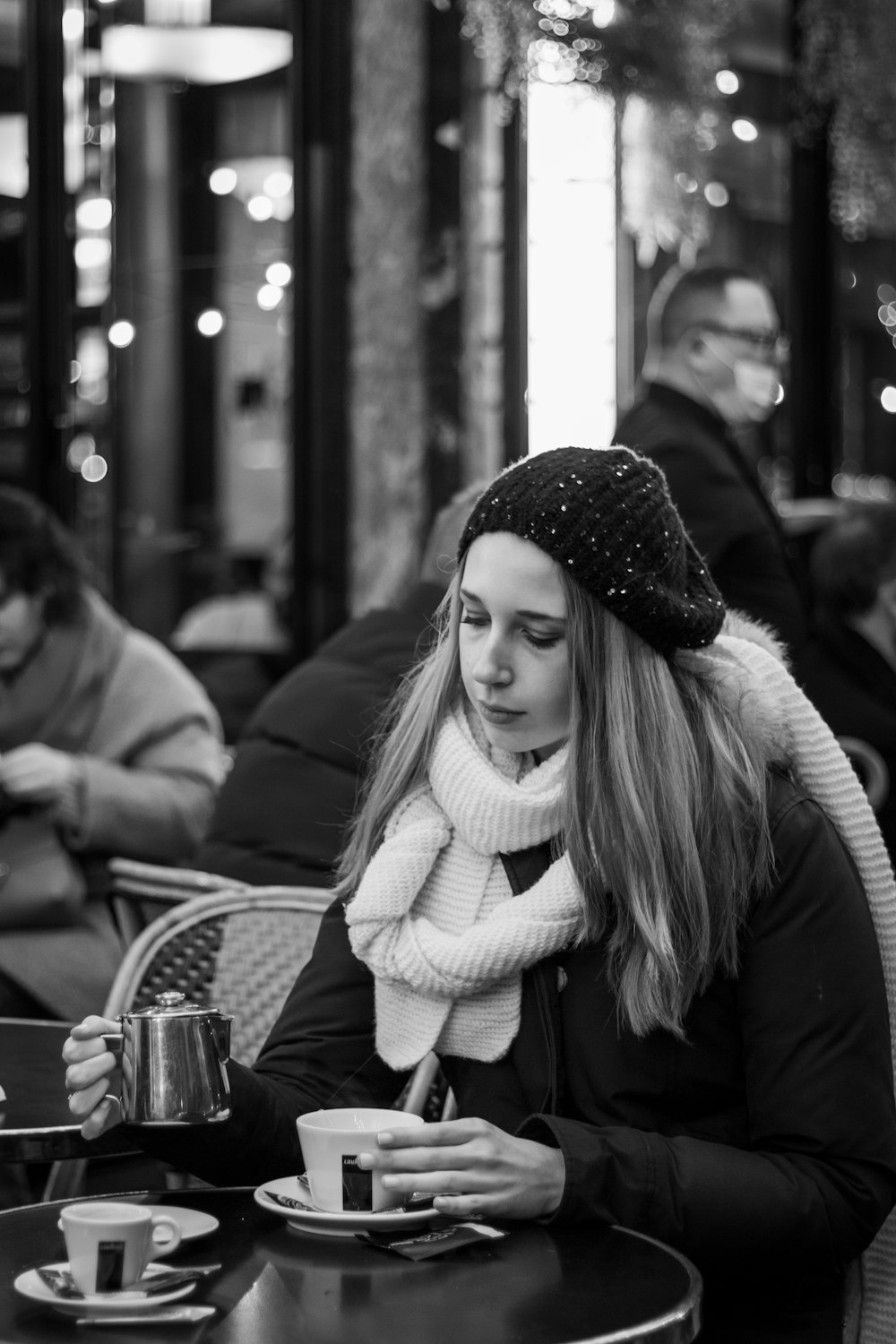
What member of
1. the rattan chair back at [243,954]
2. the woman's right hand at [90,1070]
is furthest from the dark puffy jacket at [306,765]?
the woman's right hand at [90,1070]

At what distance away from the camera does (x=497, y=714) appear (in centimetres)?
191

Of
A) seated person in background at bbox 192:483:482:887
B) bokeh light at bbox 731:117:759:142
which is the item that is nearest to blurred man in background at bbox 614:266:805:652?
seated person in background at bbox 192:483:482:887

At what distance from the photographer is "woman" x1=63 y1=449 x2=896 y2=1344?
5.85 feet

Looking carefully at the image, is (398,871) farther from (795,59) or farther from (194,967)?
(795,59)

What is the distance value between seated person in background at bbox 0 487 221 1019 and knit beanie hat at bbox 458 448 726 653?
199 cm

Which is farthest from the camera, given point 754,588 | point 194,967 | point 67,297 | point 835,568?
point 67,297

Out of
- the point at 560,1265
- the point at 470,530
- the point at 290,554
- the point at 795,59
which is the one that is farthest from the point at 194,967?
the point at 795,59

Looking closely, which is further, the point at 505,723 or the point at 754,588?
the point at 754,588

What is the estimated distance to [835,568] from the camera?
486cm

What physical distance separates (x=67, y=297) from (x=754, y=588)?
247 centimetres

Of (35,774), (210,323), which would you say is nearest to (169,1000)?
(35,774)

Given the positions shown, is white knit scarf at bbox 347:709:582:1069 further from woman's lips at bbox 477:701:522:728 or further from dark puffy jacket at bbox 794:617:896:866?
dark puffy jacket at bbox 794:617:896:866

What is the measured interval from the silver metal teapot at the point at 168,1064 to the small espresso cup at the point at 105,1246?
19cm

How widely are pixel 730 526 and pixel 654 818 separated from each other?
2.30m
